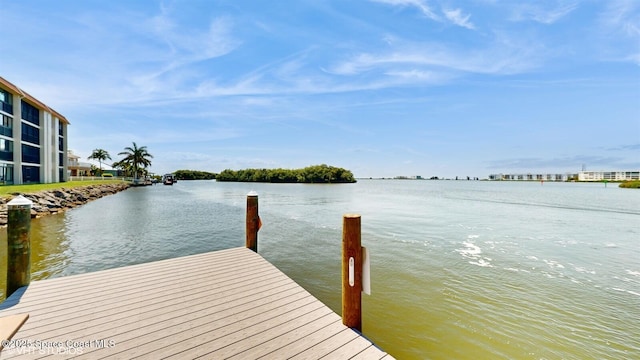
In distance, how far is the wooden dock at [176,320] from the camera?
9.25 ft

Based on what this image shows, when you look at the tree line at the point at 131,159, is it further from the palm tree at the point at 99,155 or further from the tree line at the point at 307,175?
the tree line at the point at 307,175

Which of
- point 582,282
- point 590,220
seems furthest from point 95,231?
point 590,220

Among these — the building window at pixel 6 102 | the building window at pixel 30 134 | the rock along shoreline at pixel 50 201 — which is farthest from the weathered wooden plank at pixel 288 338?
the building window at pixel 30 134

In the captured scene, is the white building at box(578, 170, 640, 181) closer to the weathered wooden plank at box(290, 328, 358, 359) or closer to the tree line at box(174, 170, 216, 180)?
the weathered wooden plank at box(290, 328, 358, 359)

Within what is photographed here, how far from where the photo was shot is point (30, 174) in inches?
1202

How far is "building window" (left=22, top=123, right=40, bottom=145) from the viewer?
2963 centimetres

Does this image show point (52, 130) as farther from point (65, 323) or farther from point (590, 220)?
point (590, 220)

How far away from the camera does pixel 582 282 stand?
650 centimetres

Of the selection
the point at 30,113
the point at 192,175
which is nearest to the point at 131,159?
the point at 30,113

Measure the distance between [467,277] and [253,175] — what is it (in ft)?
337

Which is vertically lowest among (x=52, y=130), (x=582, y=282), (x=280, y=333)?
(x=582, y=282)

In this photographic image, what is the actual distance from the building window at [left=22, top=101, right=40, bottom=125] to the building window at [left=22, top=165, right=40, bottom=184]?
549 cm

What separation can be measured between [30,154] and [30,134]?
2.46 meters

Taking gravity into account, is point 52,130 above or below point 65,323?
above
